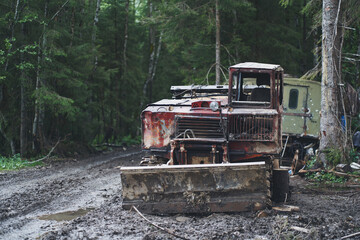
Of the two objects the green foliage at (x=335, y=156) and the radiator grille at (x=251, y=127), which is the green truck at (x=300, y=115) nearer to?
the green foliage at (x=335, y=156)

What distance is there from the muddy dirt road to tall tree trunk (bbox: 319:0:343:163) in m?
2.07

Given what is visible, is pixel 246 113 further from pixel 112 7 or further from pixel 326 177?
pixel 112 7

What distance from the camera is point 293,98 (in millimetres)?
15180

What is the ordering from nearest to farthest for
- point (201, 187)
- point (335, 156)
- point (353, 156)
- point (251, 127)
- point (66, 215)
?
point (201, 187), point (66, 215), point (251, 127), point (335, 156), point (353, 156)

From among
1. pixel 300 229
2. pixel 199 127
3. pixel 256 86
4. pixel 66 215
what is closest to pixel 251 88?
pixel 256 86

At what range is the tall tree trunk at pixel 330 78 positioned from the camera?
11195 millimetres

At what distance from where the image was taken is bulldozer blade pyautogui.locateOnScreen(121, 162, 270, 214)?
6801mm

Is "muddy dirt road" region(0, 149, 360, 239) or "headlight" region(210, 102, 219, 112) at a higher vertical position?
"headlight" region(210, 102, 219, 112)

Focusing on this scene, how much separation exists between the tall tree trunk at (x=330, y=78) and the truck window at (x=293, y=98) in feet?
11.8

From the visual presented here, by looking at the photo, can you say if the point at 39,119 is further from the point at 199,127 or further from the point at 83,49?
the point at 199,127

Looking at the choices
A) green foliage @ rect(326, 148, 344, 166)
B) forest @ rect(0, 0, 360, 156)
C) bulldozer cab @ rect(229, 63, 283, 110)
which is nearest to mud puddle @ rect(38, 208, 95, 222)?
bulldozer cab @ rect(229, 63, 283, 110)

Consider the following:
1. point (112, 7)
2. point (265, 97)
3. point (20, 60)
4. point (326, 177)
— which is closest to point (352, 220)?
point (265, 97)

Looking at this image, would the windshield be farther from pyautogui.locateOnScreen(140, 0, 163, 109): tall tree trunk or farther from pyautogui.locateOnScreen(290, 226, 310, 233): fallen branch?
pyautogui.locateOnScreen(140, 0, 163, 109): tall tree trunk

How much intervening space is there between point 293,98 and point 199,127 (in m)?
8.50
